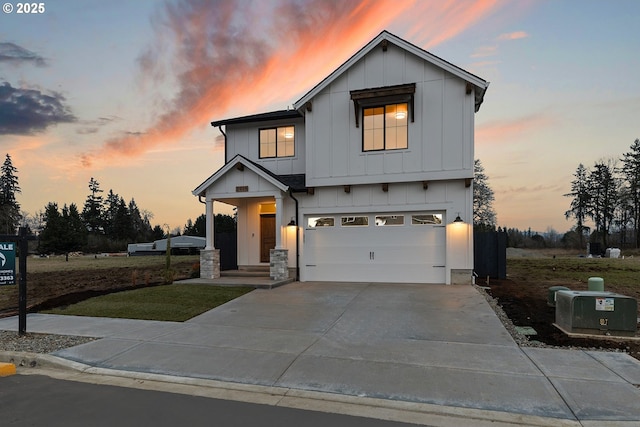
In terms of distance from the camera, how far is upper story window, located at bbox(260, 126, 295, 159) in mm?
14367

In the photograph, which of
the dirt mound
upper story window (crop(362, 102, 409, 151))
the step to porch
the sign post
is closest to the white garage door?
the step to porch

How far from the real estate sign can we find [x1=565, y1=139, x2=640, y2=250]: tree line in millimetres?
56325

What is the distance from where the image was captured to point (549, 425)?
3.23 metres

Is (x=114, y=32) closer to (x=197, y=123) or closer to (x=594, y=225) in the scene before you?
(x=197, y=123)

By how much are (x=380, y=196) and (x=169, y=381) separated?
30.9 feet

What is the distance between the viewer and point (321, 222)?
1313cm

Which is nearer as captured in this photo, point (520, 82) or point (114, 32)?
point (114, 32)

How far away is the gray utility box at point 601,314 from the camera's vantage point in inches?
237

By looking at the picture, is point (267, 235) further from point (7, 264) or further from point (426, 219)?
point (7, 264)

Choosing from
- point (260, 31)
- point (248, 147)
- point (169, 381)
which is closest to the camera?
point (169, 381)

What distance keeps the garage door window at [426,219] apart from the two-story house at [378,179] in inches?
1.3

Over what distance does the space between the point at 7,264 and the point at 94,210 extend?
267 ft

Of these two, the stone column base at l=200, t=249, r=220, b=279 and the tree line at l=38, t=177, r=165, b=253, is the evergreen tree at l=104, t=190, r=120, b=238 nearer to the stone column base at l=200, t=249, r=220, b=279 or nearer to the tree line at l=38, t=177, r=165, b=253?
the tree line at l=38, t=177, r=165, b=253

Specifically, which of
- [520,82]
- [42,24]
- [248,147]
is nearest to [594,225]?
[520,82]
